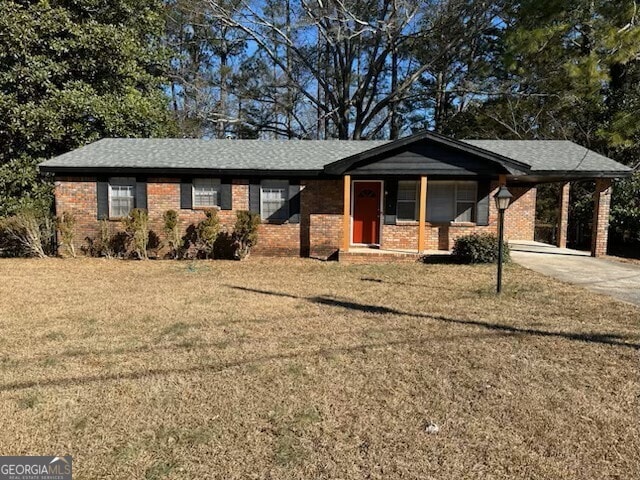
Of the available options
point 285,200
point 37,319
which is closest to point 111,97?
point 285,200

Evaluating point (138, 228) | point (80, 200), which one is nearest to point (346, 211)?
point (138, 228)

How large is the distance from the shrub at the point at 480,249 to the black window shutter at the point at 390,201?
2433 millimetres

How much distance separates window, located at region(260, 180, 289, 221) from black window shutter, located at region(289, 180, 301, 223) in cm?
12

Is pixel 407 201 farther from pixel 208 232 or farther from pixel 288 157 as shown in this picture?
pixel 208 232

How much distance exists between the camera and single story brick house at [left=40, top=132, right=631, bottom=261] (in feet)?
38.3

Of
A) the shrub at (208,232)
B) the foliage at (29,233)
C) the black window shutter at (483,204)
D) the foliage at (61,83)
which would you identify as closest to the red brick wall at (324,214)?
the shrub at (208,232)

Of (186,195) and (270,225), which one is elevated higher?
(186,195)

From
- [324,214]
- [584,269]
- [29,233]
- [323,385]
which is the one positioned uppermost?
[324,214]

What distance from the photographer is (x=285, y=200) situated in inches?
489

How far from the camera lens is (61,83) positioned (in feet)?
51.0

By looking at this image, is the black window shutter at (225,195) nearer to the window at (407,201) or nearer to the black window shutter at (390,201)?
the black window shutter at (390,201)

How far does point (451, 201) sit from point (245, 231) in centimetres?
623

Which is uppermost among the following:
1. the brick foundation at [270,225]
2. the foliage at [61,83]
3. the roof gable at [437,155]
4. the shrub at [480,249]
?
the foliage at [61,83]

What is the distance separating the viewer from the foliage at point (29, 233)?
38.6ft
